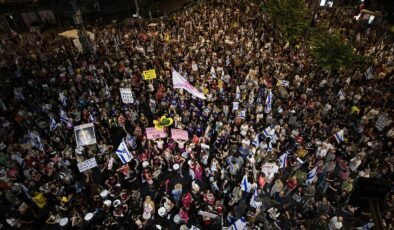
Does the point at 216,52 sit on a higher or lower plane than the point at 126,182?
higher

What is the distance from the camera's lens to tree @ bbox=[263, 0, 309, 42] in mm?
22928

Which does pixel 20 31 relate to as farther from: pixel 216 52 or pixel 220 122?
pixel 220 122

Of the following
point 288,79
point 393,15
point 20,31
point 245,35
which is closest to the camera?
point 288,79

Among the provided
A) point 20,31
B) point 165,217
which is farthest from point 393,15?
point 20,31

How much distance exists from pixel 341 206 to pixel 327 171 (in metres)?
1.69

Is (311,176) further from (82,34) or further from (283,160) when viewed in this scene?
(82,34)

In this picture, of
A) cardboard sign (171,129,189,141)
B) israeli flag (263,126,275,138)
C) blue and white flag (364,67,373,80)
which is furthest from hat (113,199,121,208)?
blue and white flag (364,67,373,80)

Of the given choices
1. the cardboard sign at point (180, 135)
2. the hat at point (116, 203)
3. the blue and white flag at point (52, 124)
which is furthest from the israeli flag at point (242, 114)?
the blue and white flag at point (52, 124)

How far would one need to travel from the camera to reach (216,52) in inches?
890

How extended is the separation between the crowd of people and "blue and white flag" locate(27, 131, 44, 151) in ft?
0.23

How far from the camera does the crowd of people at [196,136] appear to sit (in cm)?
1243

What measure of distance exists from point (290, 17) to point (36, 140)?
69.2 ft

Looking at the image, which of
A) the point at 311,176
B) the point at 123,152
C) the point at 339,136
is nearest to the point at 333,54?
the point at 339,136

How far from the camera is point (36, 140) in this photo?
14.0 meters
